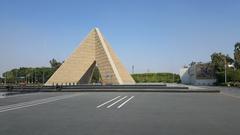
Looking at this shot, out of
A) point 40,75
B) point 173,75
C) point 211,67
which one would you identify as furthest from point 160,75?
point 40,75

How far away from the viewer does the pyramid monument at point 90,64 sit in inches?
2018

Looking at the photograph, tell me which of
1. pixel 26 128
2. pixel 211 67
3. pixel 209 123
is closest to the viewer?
pixel 26 128

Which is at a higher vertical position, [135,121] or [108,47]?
[108,47]

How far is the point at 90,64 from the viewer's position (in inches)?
2179

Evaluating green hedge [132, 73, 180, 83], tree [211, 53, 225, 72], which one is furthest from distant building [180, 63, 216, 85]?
green hedge [132, 73, 180, 83]

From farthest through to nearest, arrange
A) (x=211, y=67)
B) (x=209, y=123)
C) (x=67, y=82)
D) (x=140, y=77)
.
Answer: (x=140, y=77)
(x=211, y=67)
(x=67, y=82)
(x=209, y=123)

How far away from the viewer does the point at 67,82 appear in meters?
53.3

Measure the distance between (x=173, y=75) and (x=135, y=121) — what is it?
94.7 meters

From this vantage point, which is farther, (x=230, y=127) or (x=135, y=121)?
(x=135, y=121)

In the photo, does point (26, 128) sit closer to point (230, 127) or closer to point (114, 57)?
point (230, 127)

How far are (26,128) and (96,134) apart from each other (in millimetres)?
2208

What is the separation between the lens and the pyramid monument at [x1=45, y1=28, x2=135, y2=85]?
51.2 meters

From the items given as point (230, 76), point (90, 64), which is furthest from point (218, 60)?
point (90, 64)

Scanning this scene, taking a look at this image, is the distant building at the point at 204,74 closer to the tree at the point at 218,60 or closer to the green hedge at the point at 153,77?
the tree at the point at 218,60
